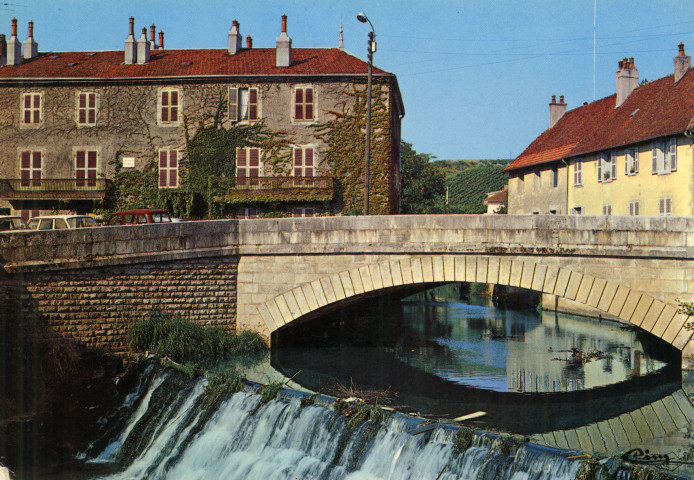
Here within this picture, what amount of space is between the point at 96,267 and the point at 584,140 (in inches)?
899

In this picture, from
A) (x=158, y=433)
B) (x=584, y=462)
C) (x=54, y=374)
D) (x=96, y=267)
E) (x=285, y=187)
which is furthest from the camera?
(x=285, y=187)

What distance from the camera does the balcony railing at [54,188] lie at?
32.4 meters

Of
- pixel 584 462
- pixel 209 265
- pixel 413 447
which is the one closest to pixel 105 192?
pixel 209 265

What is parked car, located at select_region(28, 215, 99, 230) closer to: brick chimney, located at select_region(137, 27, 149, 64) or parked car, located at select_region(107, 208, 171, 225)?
parked car, located at select_region(107, 208, 171, 225)

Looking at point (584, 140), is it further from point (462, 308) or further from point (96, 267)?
point (96, 267)

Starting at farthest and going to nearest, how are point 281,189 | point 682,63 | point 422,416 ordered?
point 281,189 < point 682,63 < point 422,416

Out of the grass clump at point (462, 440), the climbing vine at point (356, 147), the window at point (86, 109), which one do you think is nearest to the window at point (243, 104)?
the climbing vine at point (356, 147)

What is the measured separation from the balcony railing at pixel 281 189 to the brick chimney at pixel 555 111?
15175 mm

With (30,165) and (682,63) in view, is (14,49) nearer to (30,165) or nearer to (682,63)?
(30,165)

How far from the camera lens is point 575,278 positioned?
1662cm

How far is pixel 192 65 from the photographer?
3269cm

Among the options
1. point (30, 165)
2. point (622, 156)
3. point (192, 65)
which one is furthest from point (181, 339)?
point (622, 156)

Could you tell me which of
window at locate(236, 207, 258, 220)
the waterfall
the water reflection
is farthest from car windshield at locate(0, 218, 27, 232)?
window at locate(236, 207, 258, 220)

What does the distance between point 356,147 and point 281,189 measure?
371 cm
